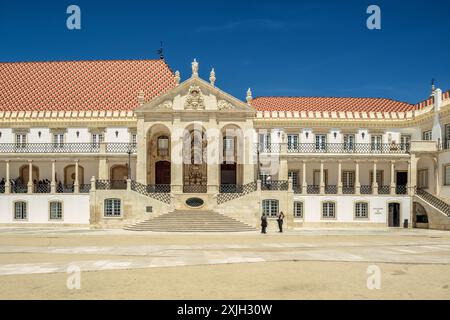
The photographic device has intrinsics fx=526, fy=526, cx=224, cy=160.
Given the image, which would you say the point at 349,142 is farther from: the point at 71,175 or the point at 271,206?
the point at 71,175

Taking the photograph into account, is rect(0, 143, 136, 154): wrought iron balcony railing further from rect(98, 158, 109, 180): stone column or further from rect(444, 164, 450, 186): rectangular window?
rect(444, 164, 450, 186): rectangular window

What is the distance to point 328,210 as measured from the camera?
37188 millimetres

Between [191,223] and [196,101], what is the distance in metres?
9.19

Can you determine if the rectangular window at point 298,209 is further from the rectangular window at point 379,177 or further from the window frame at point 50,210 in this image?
the window frame at point 50,210

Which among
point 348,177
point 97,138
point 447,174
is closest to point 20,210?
point 97,138

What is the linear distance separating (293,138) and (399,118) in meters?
8.40

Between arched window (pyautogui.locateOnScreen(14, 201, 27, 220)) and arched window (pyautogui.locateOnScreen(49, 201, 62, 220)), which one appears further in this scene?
arched window (pyautogui.locateOnScreen(14, 201, 27, 220))

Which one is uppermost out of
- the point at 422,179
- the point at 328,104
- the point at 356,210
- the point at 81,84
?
the point at 81,84

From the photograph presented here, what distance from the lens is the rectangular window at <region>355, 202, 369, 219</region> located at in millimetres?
37156

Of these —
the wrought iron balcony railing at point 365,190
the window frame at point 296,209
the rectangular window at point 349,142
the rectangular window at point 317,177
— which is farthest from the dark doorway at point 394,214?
the window frame at point 296,209

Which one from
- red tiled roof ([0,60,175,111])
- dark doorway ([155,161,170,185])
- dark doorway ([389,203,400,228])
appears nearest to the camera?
dark doorway ([389,203,400,228])

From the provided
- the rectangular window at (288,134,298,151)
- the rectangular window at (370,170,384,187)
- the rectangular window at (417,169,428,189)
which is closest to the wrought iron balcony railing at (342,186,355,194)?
the rectangular window at (370,170,384,187)

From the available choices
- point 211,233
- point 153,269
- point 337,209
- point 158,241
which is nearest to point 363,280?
point 153,269

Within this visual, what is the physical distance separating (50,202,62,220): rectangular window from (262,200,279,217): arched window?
47.2 ft
